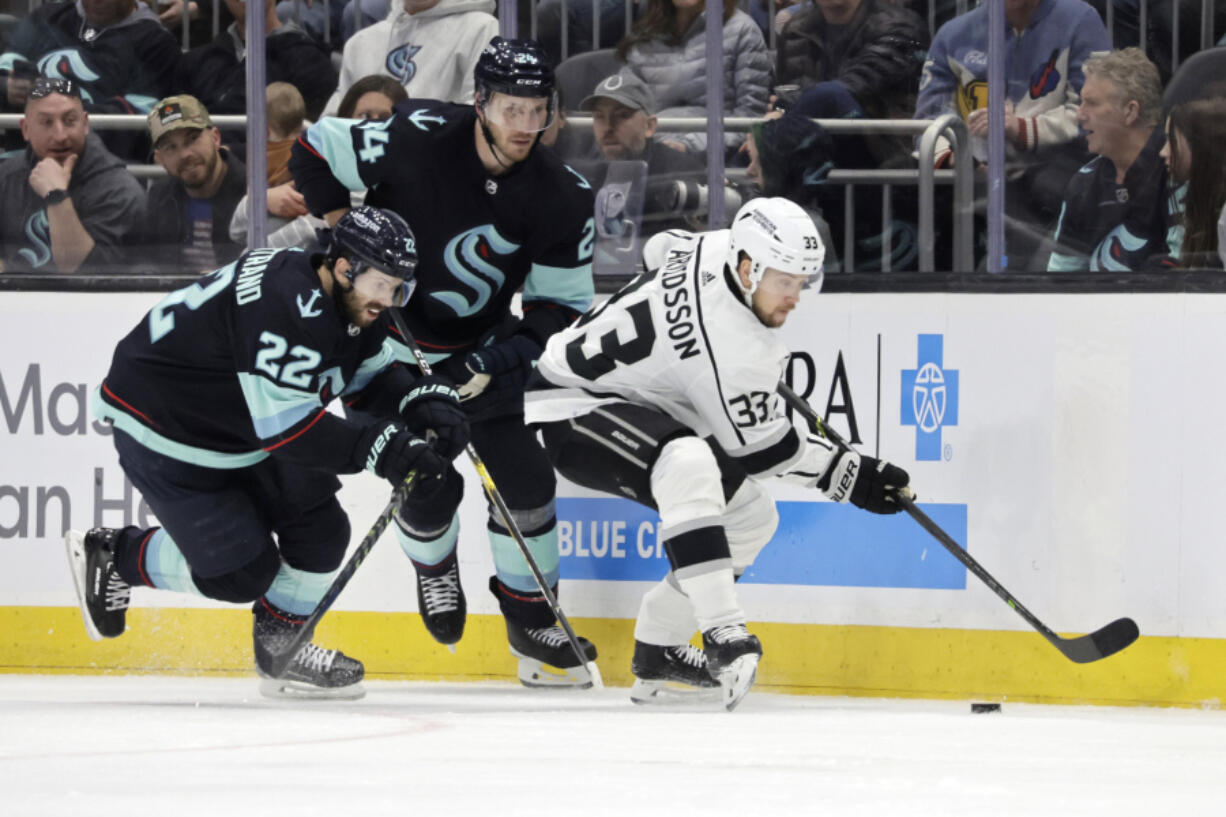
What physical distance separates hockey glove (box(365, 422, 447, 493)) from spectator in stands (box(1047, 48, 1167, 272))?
1497 millimetres

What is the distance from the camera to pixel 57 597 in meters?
4.70

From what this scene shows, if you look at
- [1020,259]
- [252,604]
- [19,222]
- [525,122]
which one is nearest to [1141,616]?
[1020,259]

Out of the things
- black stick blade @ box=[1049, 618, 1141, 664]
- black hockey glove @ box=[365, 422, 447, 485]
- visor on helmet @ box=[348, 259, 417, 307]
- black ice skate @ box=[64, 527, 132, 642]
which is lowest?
black stick blade @ box=[1049, 618, 1141, 664]

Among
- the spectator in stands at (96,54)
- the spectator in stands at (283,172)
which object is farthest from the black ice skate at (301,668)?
the spectator in stands at (96,54)

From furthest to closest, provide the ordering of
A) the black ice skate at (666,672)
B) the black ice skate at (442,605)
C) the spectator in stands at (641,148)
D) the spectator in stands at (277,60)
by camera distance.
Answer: the spectator in stands at (277,60) < the spectator in stands at (641,148) < the black ice skate at (442,605) < the black ice skate at (666,672)

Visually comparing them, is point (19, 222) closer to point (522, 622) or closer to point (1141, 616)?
point (522, 622)

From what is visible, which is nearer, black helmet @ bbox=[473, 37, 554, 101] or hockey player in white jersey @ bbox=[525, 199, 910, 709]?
hockey player in white jersey @ bbox=[525, 199, 910, 709]

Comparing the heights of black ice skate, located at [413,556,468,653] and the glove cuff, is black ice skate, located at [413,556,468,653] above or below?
below

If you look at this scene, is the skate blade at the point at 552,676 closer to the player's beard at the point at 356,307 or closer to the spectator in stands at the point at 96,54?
the player's beard at the point at 356,307

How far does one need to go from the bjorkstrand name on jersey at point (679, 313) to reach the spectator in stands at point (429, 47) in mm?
939

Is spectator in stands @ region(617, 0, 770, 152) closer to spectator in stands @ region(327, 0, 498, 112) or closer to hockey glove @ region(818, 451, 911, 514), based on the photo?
spectator in stands @ region(327, 0, 498, 112)

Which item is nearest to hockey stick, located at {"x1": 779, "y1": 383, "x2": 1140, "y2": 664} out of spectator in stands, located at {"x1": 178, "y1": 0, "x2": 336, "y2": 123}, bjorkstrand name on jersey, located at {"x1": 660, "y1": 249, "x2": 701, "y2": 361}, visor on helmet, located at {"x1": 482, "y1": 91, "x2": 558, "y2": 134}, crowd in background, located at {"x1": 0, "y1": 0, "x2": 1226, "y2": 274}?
bjorkstrand name on jersey, located at {"x1": 660, "y1": 249, "x2": 701, "y2": 361}

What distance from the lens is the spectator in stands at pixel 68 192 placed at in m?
4.76

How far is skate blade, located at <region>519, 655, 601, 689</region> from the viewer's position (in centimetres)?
439
